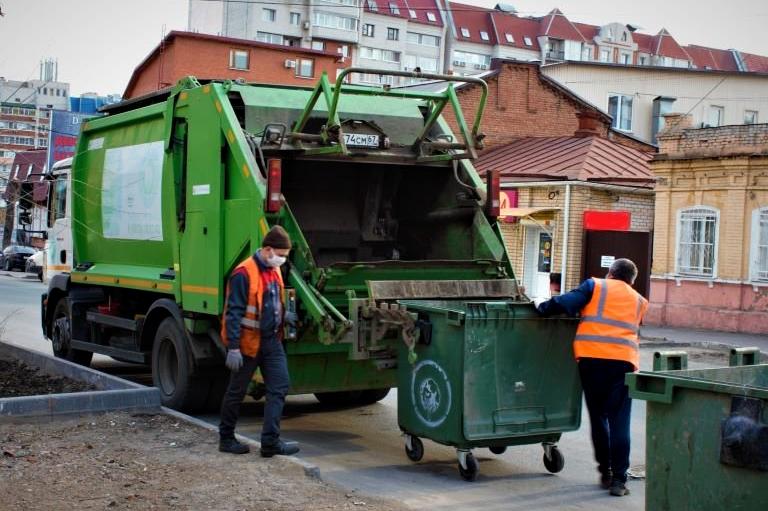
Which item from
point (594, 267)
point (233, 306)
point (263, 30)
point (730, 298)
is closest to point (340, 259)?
point (233, 306)

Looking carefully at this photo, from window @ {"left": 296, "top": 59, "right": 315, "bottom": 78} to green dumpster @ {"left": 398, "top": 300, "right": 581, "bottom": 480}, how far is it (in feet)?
158

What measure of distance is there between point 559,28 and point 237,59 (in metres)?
52.1

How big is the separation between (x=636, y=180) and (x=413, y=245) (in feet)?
49.7

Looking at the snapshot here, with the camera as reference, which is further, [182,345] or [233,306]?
[182,345]

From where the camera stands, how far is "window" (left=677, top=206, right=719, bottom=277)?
2003 centimetres

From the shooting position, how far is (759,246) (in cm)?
1927


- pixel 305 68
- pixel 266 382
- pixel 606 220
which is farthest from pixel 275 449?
pixel 305 68

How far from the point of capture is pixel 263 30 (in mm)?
78938

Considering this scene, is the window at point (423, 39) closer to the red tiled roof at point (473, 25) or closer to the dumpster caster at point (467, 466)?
the red tiled roof at point (473, 25)

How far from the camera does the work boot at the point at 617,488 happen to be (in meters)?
6.55

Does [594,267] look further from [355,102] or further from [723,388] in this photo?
[723,388]

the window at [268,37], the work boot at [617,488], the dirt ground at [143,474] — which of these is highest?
the window at [268,37]

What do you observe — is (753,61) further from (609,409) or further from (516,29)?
(609,409)

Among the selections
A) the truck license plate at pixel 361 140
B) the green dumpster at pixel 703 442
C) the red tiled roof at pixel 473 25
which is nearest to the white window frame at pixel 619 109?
the truck license plate at pixel 361 140
